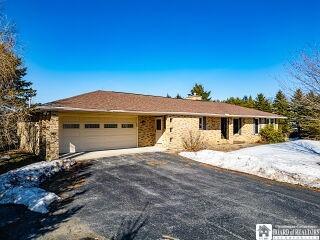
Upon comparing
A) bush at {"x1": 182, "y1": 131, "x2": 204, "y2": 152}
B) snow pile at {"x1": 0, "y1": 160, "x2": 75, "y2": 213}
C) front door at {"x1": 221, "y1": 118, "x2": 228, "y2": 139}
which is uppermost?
front door at {"x1": 221, "y1": 118, "x2": 228, "y2": 139}

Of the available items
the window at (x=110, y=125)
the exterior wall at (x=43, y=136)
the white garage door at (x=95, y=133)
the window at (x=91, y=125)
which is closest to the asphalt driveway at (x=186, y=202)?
the exterior wall at (x=43, y=136)

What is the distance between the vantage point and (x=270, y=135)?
2908 centimetres

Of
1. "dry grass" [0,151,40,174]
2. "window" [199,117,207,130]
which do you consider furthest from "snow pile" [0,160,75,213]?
"window" [199,117,207,130]

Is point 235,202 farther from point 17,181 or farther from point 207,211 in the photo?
point 17,181

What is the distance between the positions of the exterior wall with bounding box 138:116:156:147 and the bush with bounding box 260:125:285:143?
1236cm

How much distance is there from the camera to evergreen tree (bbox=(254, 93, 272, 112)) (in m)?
42.9

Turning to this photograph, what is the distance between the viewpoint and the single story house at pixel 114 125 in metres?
16.7

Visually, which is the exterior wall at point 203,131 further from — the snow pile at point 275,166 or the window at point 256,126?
the snow pile at point 275,166

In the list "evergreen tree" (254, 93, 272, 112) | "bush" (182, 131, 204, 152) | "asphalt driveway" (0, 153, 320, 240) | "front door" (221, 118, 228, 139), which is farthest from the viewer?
"evergreen tree" (254, 93, 272, 112)

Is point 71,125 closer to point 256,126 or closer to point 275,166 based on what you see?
point 275,166

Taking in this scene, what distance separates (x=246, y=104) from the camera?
44.9 meters

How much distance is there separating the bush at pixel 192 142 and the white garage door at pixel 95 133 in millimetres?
3770

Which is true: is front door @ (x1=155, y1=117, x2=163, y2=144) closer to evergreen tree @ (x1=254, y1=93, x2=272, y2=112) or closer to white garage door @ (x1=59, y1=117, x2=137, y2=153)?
white garage door @ (x1=59, y1=117, x2=137, y2=153)

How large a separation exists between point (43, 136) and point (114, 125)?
17.5 ft
